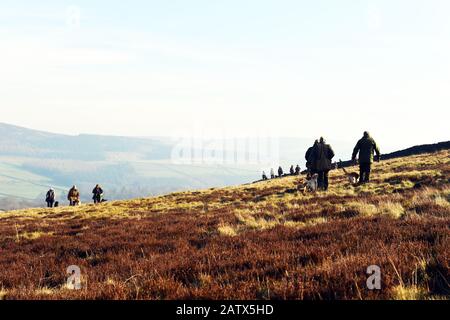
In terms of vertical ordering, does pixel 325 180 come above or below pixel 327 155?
below

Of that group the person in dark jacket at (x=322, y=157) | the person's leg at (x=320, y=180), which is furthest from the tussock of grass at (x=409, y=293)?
the person's leg at (x=320, y=180)

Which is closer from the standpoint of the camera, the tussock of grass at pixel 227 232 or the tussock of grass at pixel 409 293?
the tussock of grass at pixel 409 293

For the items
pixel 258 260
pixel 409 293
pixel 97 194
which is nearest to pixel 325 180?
pixel 258 260

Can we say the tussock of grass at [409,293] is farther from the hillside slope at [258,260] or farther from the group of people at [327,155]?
the group of people at [327,155]

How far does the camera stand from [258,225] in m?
10.9

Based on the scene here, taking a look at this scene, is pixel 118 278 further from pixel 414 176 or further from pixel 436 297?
pixel 414 176

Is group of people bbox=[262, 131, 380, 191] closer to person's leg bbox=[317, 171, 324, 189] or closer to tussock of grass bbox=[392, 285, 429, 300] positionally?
person's leg bbox=[317, 171, 324, 189]

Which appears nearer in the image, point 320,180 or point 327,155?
point 327,155

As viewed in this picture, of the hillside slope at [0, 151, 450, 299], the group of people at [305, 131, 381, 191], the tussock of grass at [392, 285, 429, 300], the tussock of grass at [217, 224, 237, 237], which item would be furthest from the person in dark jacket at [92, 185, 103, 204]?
the tussock of grass at [392, 285, 429, 300]

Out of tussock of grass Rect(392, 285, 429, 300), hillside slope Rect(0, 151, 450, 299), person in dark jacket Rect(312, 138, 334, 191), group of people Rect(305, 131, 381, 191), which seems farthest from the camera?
person in dark jacket Rect(312, 138, 334, 191)

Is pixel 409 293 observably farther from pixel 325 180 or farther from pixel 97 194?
pixel 97 194

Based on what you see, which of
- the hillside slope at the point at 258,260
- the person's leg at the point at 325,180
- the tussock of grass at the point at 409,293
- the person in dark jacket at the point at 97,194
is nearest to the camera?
the tussock of grass at the point at 409,293

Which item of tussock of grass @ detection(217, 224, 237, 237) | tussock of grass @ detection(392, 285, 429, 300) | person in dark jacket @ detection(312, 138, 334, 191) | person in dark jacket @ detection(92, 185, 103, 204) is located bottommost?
person in dark jacket @ detection(92, 185, 103, 204)

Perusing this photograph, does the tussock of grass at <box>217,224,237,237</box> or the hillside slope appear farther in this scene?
the tussock of grass at <box>217,224,237,237</box>
